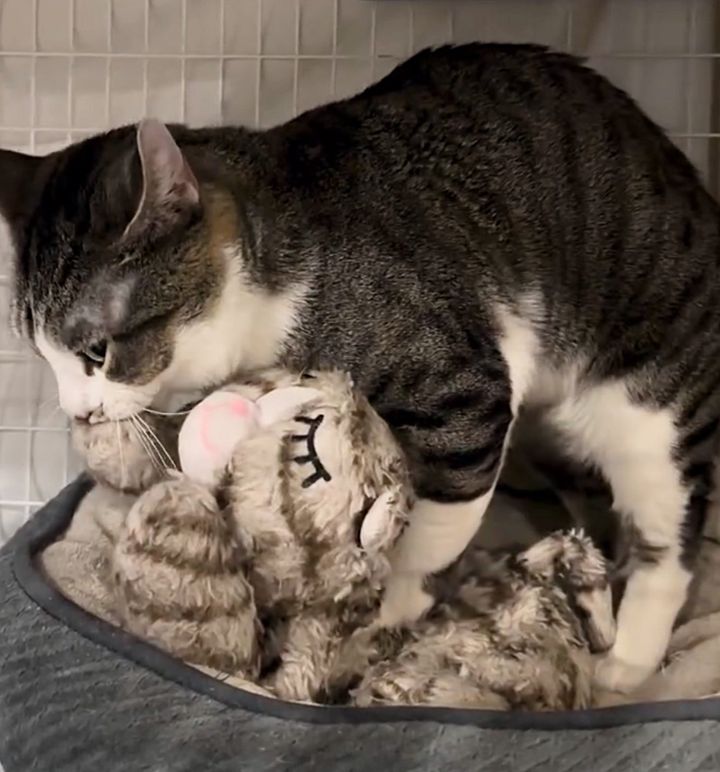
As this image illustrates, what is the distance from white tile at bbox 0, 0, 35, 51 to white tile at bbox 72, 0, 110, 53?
6 cm

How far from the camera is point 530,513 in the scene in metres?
1.40

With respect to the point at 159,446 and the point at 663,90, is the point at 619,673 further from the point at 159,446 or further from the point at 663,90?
the point at 663,90

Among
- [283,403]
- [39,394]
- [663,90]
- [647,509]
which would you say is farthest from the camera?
[39,394]

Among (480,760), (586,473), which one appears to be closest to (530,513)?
(586,473)

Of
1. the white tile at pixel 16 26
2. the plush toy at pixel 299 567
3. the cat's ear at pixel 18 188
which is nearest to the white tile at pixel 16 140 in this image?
the white tile at pixel 16 26

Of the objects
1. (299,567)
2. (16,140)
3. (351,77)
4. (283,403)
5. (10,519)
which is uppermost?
(351,77)

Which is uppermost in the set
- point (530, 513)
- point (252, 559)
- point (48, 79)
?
point (48, 79)

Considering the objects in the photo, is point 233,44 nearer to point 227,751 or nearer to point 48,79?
point 48,79

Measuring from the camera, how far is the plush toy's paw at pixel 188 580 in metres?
0.89

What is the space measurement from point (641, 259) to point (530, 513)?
0.37m

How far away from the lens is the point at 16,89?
151 centimetres

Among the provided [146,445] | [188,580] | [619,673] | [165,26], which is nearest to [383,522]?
[188,580]

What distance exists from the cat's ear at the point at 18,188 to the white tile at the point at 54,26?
442 millimetres

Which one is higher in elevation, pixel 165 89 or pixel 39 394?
pixel 165 89
